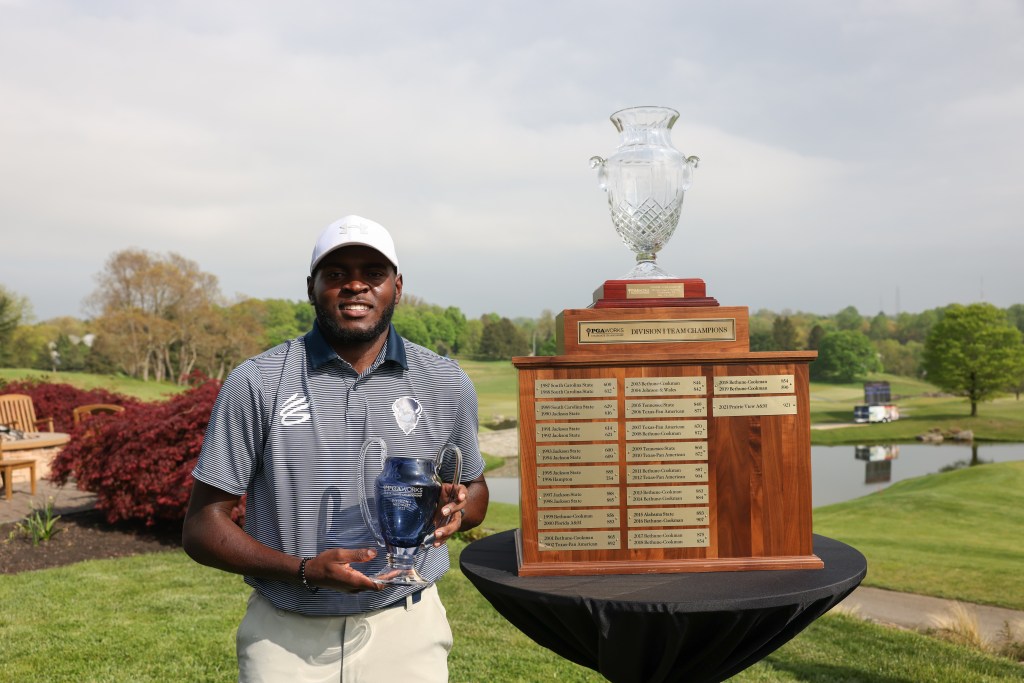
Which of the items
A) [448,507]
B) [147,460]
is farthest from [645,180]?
[147,460]

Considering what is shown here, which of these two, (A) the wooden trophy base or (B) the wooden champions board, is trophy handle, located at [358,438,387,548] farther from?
(A) the wooden trophy base

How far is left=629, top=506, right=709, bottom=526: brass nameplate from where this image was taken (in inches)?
116

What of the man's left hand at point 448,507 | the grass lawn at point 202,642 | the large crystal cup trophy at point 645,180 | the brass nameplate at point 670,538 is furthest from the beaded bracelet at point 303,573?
the grass lawn at point 202,642

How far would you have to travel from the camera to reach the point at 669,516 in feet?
9.70

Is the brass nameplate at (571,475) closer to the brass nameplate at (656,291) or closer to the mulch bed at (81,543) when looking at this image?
the brass nameplate at (656,291)

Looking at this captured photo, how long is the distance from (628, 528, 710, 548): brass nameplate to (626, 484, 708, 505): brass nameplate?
10 centimetres

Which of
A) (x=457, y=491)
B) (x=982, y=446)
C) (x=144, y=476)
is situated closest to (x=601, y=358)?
(x=457, y=491)

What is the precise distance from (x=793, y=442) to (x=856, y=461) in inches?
1633

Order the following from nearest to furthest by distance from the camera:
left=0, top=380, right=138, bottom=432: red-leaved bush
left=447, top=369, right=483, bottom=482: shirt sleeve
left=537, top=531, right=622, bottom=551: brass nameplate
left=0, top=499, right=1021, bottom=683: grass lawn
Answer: left=447, top=369, right=483, bottom=482: shirt sleeve → left=537, top=531, right=622, bottom=551: brass nameplate → left=0, top=499, right=1021, bottom=683: grass lawn → left=0, top=380, right=138, bottom=432: red-leaved bush

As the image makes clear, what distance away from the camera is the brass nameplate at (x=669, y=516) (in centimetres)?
295

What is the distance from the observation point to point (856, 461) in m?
40.5

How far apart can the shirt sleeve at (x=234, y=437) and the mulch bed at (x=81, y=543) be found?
7.30 metres

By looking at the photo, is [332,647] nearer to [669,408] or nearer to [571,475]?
[571,475]

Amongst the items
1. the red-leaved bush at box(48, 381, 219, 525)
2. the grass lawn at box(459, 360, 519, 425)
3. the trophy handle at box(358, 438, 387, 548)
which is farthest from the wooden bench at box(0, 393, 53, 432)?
the grass lawn at box(459, 360, 519, 425)
